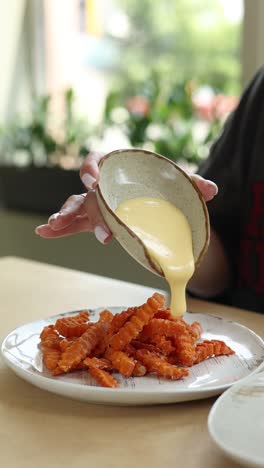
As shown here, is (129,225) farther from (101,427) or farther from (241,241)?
(241,241)

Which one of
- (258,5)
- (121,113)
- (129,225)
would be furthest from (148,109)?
(129,225)

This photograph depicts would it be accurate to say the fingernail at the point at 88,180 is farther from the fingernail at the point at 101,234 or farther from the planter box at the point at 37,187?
the planter box at the point at 37,187

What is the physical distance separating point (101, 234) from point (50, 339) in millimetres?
182

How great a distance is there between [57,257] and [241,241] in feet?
4.23

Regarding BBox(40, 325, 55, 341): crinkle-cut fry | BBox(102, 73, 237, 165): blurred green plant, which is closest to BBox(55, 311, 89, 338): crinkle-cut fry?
BBox(40, 325, 55, 341): crinkle-cut fry

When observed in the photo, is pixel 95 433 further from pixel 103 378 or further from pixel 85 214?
pixel 85 214

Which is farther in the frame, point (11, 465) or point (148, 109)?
point (148, 109)

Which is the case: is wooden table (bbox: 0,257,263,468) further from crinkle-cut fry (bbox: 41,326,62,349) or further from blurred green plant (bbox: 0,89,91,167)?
blurred green plant (bbox: 0,89,91,167)

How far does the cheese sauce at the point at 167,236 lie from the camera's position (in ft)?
2.97

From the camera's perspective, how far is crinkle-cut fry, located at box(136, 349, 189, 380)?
32.5 inches

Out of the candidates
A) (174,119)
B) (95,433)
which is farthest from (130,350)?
(174,119)

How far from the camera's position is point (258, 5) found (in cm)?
220

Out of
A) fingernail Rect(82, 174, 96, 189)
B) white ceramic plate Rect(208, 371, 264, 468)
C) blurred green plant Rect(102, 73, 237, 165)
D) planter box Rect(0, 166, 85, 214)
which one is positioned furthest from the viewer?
planter box Rect(0, 166, 85, 214)

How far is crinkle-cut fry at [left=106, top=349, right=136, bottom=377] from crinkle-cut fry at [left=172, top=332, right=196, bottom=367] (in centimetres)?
6
